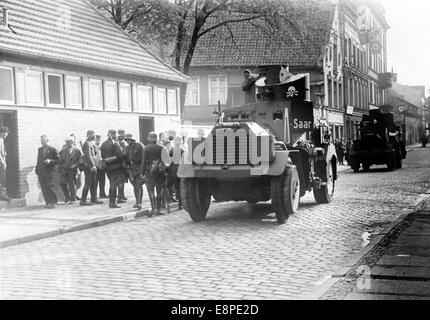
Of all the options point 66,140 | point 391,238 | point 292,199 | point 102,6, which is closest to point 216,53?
point 102,6

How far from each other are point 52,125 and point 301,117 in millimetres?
6287

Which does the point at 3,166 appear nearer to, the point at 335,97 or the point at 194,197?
the point at 194,197

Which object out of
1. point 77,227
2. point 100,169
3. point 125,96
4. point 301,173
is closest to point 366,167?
point 125,96

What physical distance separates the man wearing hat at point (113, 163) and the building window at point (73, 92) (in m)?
2.55

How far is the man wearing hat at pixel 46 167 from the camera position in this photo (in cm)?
1368

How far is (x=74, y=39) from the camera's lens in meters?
16.4

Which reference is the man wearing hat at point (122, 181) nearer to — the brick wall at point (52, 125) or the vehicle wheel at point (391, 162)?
the brick wall at point (52, 125)

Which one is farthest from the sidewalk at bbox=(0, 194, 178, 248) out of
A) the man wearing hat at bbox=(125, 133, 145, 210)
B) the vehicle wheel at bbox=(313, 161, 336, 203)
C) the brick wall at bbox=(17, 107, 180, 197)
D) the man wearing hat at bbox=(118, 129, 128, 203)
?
the vehicle wheel at bbox=(313, 161, 336, 203)

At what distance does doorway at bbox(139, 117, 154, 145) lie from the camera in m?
19.4

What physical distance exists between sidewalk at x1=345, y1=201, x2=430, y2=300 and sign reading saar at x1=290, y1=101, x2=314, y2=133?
4.24m

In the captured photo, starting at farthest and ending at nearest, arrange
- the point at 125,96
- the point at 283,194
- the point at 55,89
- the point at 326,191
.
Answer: the point at 125,96 → the point at 55,89 → the point at 326,191 → the point at 283,194
